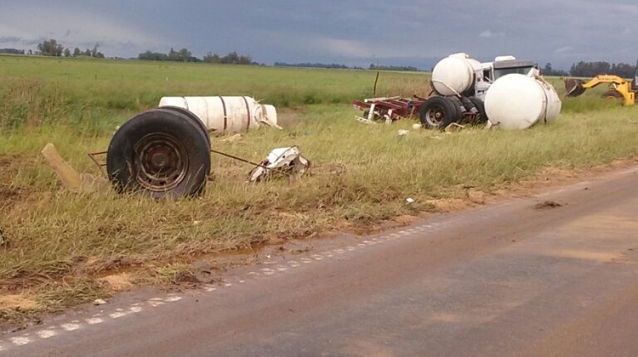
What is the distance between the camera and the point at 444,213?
8828 mm

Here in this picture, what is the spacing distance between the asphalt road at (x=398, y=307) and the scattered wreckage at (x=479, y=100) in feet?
39.3

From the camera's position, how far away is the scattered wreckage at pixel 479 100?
63.3 ft

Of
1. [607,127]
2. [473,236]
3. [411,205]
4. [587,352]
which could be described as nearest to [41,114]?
[411,205]

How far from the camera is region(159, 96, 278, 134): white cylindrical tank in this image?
17.2m

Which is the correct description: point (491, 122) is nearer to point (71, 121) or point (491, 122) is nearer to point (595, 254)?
point (71, 121)

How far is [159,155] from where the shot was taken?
27.8 ft

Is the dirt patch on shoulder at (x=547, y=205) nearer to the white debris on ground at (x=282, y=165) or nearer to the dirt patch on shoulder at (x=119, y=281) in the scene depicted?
the white debris on ground at (x=282, y=165)

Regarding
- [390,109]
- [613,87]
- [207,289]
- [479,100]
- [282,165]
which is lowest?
[207,289]

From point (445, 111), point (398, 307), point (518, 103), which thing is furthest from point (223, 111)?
point (398, 307)

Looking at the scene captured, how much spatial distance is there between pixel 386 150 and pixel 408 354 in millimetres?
9263

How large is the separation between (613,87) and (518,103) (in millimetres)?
17977

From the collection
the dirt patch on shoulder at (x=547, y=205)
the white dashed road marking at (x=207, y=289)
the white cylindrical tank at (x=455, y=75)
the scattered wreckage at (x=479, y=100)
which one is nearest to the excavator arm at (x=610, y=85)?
the scattered wreckage at (x=479, y=100)

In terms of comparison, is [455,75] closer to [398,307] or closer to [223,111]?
[223,111]

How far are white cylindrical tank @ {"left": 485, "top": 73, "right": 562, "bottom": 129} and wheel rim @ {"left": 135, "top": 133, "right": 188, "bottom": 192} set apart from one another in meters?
12.6
